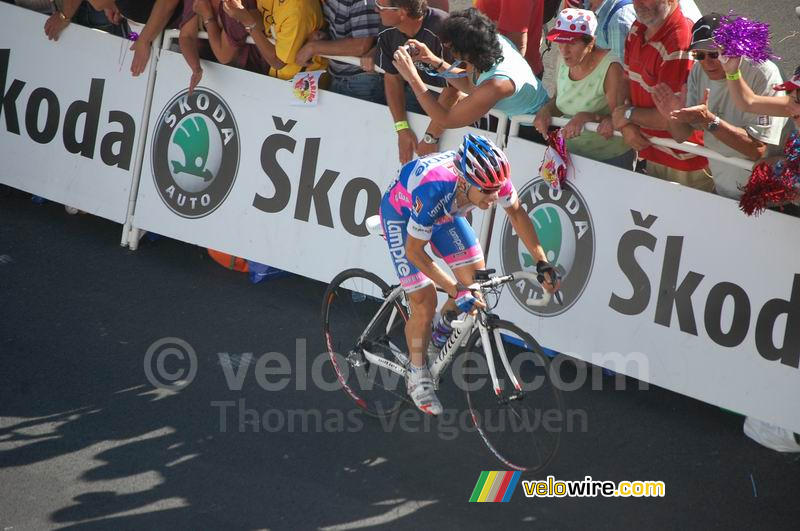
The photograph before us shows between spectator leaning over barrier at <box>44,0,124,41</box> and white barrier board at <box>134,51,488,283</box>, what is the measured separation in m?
0.85

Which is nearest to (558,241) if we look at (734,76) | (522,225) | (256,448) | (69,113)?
(522,225)

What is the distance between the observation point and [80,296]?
718cm

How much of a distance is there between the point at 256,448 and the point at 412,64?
2.60 m

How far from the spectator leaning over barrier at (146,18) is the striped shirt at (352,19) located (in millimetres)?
1459

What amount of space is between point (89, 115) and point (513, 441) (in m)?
4.85

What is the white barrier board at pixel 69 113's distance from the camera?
7969 millimetres

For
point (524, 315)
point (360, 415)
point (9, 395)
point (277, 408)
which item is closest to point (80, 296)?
point (9, 395)

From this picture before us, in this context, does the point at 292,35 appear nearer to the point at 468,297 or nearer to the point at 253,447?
the point at 468,297

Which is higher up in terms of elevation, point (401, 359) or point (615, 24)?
point (615, 24)

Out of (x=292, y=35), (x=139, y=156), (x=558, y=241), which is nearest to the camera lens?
(x=558, y=241)

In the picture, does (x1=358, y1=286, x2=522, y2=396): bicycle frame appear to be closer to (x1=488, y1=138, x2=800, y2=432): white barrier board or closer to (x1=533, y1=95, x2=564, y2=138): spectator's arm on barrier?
(x1=488, y1=138, x2=800, y2=432): white barrier board

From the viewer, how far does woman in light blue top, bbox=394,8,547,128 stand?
5.73 meters

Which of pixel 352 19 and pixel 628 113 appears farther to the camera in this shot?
pixel 352 19

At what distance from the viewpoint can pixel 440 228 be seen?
5418 mm
